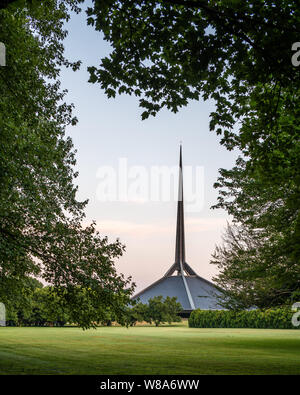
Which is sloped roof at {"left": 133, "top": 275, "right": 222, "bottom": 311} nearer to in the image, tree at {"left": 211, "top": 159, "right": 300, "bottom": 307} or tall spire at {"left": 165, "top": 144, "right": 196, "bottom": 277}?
tall spire at {"left": 165, "top": 144, "right": 196, "bottom": 277}

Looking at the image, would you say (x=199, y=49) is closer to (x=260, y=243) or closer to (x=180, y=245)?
(x=260, y=243)

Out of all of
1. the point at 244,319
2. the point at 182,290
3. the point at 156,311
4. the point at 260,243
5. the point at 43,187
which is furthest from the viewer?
the point at 182,290

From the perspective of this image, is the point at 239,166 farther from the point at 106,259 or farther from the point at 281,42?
the point at 281,42

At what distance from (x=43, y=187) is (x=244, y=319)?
4014 centimetres

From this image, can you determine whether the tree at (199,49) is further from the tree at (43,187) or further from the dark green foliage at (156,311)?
the dark green foliage at (156,311)

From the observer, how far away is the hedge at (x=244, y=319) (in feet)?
149

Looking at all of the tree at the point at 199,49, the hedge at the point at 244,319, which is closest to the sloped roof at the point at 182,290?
the hedge at the point at 244,319

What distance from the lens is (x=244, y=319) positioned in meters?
49.3

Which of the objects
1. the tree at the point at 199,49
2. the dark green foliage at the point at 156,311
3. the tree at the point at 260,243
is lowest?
the dark green foliage at the point at 156,311

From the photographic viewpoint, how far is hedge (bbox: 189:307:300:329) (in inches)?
1784

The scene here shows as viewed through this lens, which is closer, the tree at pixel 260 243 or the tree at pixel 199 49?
the tree at pixel 199 49

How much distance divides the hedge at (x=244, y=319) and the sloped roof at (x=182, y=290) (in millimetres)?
19011

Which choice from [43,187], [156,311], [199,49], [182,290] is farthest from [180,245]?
[199,49]

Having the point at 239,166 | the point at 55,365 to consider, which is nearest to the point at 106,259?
the point at 55,365
